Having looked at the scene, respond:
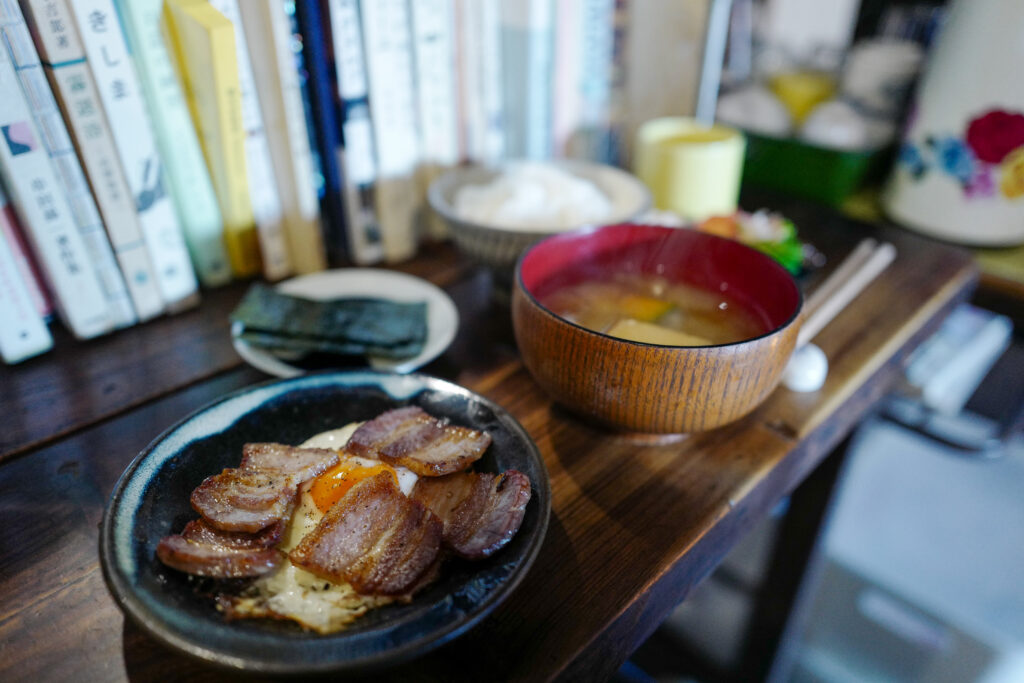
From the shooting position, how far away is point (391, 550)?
1.74 ft

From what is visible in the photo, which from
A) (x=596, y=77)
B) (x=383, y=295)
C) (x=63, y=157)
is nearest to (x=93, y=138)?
(x=63, y=157)

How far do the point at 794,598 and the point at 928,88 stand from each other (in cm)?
111

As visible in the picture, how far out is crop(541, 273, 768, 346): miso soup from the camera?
75cm

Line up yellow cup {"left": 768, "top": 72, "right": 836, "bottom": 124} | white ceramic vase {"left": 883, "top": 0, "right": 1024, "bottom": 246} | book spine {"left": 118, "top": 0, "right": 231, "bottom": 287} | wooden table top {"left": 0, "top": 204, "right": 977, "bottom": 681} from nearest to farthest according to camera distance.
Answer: wooden table top {"left": 0, "top": 204, "right": 977, "bottom": 681} → book spine {"left": 118, "top": 0, "right": 231, "bottom": 287} → white ceramic vase {"left": 883, "top": 0, "right": 1024, "bottom": 246} → yellow cup {"left": 768, "top": 72, "right": 836, "bottom": 124}

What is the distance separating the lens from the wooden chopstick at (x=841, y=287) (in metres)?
0.95

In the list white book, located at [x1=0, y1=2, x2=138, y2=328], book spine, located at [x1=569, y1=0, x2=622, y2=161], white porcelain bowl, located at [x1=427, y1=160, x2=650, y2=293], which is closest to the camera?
white book, located at [x1=0, y1=2, x2=138, y2=328]

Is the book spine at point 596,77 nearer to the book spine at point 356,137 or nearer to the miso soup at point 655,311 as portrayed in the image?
the book spine at point 356,137

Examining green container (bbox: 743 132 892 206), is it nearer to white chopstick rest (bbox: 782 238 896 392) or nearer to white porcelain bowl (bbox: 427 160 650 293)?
white chopstick rest (bbox: 782 238 896 392)

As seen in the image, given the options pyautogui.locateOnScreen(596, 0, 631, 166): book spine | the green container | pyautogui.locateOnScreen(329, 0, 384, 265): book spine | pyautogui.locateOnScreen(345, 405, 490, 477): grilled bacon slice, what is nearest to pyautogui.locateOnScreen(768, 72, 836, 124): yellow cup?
the green container

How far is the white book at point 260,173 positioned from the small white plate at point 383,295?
0.06 metres

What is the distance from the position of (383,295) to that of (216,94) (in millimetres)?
357

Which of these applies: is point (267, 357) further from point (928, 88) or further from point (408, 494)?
point (928, 88)

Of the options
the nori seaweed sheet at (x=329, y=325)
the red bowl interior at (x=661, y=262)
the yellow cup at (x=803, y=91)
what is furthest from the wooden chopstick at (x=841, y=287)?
the nori seaweed sheet at (x=329, y=325)

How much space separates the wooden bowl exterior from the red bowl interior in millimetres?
92
